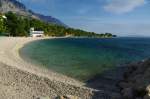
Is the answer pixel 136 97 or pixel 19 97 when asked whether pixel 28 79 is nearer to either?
pixel 19 97

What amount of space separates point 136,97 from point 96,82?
899 cm

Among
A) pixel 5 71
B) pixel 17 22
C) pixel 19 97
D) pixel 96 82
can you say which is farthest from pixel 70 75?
pixel 17 22

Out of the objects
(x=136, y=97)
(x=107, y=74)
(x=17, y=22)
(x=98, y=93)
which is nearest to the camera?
(x=136, y=97)

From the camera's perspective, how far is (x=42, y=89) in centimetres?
2255

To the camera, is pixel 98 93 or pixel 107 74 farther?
→ pixel 107 74

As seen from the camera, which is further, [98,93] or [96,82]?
[96,82]

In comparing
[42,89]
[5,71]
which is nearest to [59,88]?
[42,89]

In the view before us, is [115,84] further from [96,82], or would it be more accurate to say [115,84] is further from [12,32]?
[12,32]

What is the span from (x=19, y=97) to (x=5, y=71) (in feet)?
29.8

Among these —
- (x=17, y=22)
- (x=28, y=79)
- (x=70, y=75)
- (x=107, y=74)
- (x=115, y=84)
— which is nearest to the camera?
(x=28, y=79)

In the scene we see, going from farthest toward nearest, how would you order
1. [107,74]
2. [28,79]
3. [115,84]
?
[107,74], [115,84], [28,79]

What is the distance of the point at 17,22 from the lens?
467 ft

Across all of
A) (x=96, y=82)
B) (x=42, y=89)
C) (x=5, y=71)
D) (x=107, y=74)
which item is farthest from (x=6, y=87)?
(x=107, y=74)

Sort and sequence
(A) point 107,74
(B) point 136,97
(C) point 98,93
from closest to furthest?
(B) point 136,97
(C) point 98,93
(A) point 107,74
